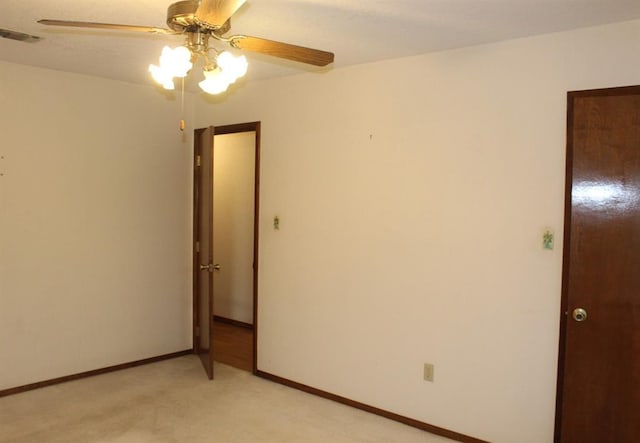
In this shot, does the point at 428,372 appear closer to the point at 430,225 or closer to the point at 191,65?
the point at 430,225

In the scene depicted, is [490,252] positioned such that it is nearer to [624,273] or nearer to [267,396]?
[624,273]

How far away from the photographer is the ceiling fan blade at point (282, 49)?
203cm

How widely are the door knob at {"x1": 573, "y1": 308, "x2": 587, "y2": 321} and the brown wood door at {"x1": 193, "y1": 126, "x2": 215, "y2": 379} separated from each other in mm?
2750

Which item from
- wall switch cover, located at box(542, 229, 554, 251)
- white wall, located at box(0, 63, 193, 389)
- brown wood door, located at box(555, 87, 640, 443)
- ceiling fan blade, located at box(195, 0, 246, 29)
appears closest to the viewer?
ceiling fan blade, located at box(195, 0, 246, 29)

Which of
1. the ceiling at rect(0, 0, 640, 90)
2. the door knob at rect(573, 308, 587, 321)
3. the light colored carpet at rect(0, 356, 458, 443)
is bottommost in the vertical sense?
the light colored carpet at rect(0, 356, 458, 443)

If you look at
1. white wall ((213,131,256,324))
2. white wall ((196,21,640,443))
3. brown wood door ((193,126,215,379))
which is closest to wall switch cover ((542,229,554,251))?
white wall ((196,21,640,443))

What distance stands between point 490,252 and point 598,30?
133 cm

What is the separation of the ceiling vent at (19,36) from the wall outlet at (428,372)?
3.22m

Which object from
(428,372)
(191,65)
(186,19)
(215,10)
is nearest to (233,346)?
(428,372)

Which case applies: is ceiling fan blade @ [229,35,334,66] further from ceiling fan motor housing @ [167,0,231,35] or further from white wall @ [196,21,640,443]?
white wall @ [196,21,640,443]

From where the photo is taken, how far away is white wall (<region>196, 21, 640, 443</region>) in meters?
2.79

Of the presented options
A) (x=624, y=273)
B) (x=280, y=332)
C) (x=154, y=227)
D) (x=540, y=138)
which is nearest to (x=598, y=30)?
(x=540, y=138)

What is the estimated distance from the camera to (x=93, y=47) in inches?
127

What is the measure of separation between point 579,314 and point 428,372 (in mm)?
1030
